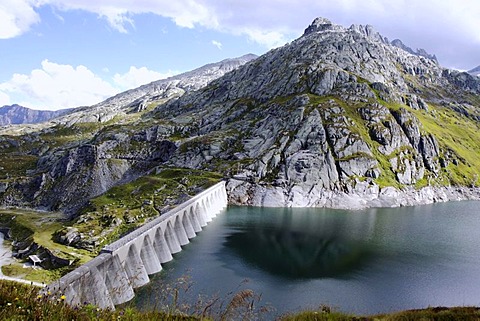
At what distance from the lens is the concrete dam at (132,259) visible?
41.2 meters

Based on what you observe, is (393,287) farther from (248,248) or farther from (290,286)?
(248,248)

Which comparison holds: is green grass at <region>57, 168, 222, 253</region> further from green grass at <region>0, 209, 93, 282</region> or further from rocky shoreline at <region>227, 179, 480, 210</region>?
rocky shoreline at <region>227, 179, 480, 210</region>

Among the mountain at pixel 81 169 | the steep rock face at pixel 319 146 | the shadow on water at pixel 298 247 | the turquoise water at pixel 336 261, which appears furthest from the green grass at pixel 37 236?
the steep rock face at pixel 319 146

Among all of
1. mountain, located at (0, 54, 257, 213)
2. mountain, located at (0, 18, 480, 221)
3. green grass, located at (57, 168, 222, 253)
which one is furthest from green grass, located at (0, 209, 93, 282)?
mountain, located at (0, 18, 480, 221)

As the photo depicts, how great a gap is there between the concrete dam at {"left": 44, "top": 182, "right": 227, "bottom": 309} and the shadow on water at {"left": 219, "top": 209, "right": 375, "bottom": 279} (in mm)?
10118

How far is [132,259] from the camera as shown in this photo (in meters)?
57.3

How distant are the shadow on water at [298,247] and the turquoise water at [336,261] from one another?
0.19m

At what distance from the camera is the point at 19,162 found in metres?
182

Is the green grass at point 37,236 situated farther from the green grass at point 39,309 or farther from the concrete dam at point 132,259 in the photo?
the green grass at point 39,309

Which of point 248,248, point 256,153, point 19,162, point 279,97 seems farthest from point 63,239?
point 279,97

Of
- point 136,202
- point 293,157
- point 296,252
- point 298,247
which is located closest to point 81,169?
point 136,202

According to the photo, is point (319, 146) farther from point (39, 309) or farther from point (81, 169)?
point (39, 309)

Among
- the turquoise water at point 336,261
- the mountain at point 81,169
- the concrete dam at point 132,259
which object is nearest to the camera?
the concrete dam at point 132,259

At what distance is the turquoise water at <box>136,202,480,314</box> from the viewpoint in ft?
177
